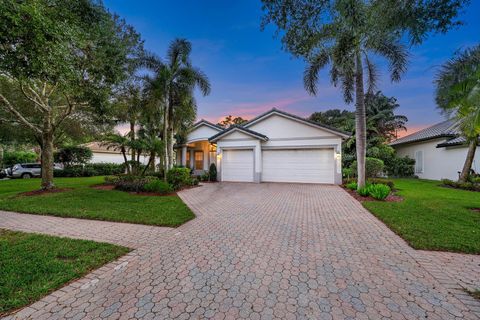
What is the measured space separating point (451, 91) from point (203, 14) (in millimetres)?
11119

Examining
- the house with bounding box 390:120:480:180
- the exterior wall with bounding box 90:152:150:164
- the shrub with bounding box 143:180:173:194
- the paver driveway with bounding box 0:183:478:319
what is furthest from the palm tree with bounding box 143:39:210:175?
the exterior wall with bounding box 90:152:150:164

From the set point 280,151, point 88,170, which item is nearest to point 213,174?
point 280,151

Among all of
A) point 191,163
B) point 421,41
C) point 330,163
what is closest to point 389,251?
point 421,41

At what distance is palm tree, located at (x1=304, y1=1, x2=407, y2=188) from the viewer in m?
5.06

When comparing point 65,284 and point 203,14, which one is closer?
point 65,284

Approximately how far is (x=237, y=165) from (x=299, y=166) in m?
4.88

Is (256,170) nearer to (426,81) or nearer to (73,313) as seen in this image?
(426,81)

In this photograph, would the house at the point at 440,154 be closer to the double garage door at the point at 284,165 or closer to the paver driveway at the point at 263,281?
the double garage door at the point at 284,165

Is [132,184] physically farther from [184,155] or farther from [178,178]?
[184,155]

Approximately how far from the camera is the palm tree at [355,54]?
506cm

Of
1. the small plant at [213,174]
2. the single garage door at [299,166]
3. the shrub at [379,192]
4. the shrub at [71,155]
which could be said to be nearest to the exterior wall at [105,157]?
the shrub at [71,155]

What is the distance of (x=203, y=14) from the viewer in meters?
10.9

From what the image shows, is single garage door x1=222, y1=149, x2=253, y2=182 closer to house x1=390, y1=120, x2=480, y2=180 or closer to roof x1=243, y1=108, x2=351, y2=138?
roof x1=243, y1=108, x2=351, y2=138

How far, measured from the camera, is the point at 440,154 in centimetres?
1686
